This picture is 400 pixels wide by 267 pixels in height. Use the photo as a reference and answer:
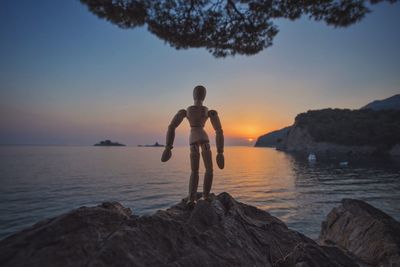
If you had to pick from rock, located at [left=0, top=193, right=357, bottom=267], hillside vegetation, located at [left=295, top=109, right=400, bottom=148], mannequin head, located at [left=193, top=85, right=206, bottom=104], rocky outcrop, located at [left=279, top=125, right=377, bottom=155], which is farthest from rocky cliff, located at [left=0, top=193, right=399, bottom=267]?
rocky outcrop, located at [left=279, top=125, right=377, bottom=155]

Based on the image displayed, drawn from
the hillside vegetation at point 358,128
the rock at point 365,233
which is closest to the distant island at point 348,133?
the hillside vegetation at point 358,128

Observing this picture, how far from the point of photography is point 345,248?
624cm

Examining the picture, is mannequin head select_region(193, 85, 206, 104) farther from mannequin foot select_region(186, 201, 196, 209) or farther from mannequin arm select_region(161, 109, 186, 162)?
mannequin foot select_region(186, 201, 196, 209)

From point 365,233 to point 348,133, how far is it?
10300cm

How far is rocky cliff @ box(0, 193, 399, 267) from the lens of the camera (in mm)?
2062

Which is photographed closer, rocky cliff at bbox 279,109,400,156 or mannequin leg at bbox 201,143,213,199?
mannequin leg at bbox 201,143,213,199

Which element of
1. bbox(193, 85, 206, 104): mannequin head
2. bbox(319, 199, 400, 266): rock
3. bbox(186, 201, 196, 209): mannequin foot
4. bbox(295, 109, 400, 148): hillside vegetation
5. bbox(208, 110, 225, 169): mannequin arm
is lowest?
bbox(319, 199, 400, 266): rock

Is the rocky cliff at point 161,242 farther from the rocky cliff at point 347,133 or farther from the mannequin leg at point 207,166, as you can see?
the rocky cliff at point 347,133

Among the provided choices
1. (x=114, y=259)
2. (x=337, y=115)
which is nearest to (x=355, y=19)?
(x=114, y=259)

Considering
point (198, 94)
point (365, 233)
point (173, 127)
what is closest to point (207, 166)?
point (173, 127)

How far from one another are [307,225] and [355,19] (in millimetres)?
11276

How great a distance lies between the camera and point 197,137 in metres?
4.68

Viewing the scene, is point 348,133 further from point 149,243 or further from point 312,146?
point 149,243

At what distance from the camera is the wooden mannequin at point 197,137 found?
4680 mm
